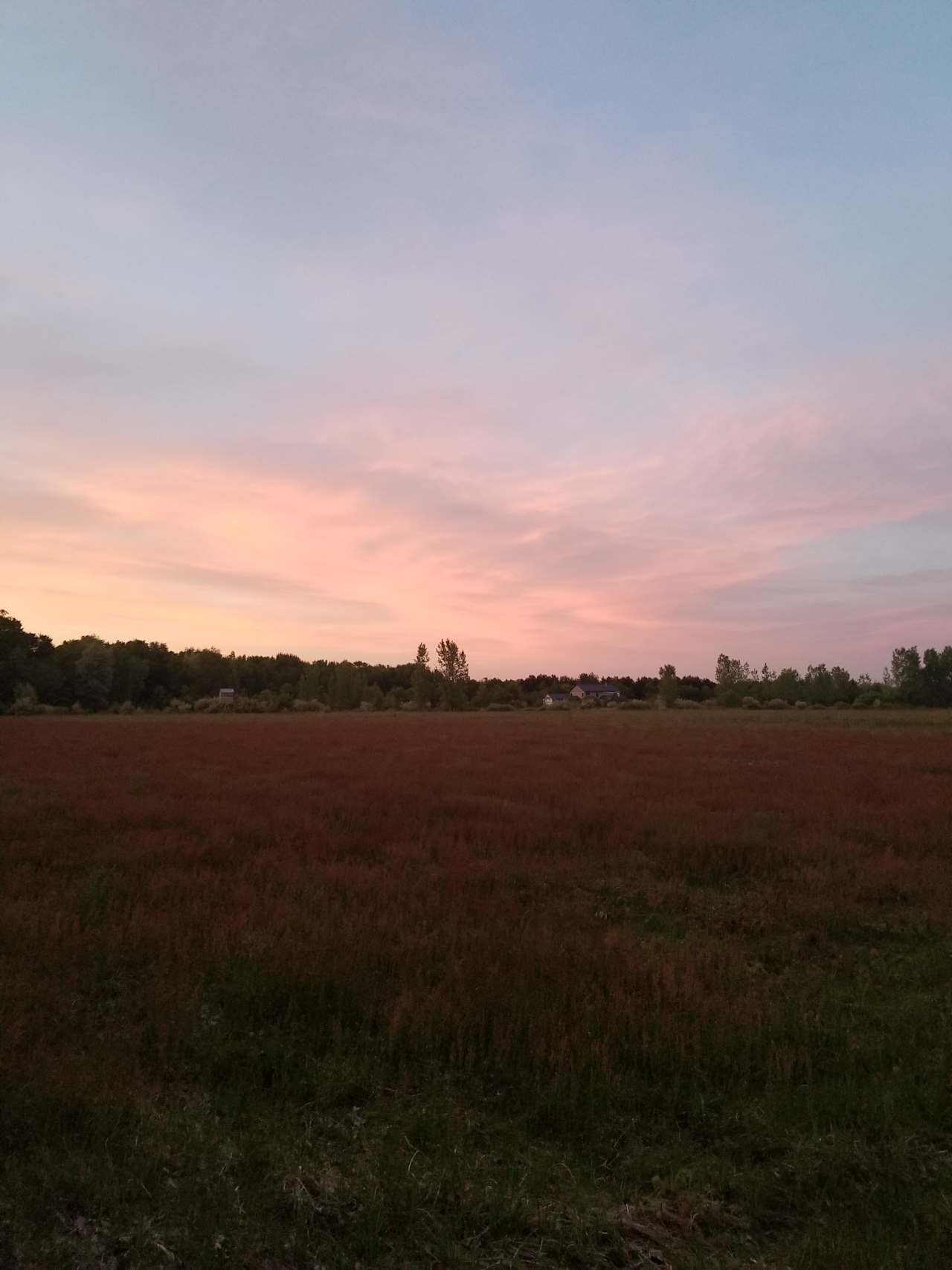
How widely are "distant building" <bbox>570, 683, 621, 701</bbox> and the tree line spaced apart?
4.18 meters

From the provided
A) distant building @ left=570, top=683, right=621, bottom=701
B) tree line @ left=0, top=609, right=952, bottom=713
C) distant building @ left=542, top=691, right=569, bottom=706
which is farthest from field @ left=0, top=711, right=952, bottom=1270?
distant building @ left=570, top=683, right=621, bottom=701

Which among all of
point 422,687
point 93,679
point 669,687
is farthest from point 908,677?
point 93,679

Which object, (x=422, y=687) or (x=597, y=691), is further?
(x=597, y=691)

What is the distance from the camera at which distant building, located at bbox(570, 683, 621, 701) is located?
13550 centimetres

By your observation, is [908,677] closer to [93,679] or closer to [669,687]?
[669,687]

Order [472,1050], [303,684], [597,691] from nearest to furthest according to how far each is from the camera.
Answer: [472,1050]
[303,684]
[597,691]

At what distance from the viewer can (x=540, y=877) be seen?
32.0 ft

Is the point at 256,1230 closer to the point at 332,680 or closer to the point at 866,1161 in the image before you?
the point at 866,1161

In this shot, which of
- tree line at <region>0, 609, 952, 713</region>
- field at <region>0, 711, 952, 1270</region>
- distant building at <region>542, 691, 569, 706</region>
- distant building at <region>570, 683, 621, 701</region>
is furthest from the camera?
distant building at <region>570, 683, 621, 701</region>

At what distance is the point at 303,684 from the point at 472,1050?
121242mm

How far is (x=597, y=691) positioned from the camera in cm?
14938

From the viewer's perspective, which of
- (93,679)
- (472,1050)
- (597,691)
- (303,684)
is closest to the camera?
(472,1050)

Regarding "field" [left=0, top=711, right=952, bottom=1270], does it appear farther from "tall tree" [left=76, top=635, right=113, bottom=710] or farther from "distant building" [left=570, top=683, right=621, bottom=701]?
"distant building" [left=570, top=683, right=621, bottom=701]

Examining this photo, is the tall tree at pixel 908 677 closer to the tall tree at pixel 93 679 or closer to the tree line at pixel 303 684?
the tree line at pixel 303 684
